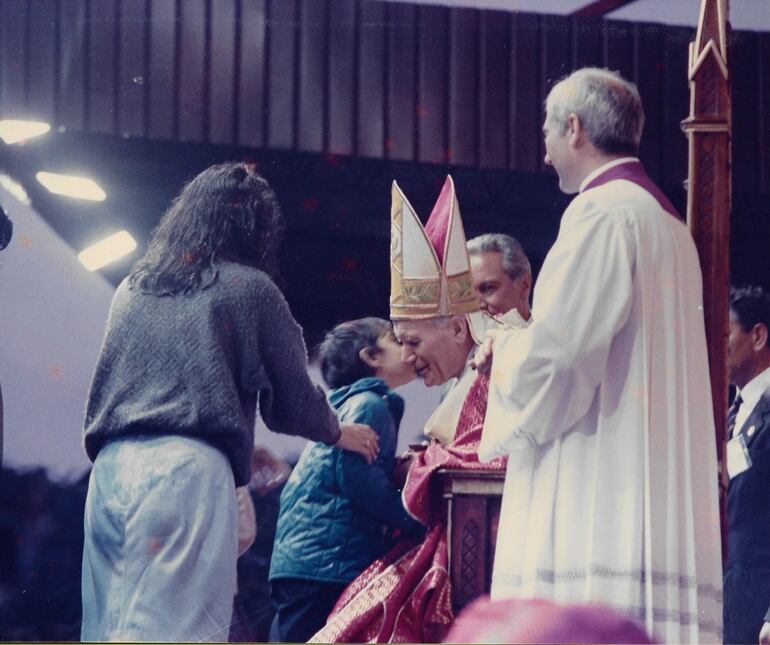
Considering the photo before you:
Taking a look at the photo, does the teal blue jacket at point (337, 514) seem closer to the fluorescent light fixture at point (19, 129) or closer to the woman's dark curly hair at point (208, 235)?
the woman's dark curly hair at point (208, 235)

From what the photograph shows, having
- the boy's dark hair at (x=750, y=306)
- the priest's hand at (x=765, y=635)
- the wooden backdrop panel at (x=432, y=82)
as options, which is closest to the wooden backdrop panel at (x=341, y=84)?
the wooden backdrop panel at (x=432, y=82)

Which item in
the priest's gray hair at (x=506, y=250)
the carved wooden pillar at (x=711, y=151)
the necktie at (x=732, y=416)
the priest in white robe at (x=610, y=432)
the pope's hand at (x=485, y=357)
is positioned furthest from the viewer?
the priest's gray hair at (x=506, y=250)

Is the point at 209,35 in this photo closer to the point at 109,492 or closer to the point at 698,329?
the point at 109,492

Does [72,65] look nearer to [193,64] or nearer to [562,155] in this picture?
[193,64]

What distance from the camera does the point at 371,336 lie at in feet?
11.9

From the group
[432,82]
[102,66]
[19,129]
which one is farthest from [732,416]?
[19,129]

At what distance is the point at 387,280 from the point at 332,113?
1.82 ft

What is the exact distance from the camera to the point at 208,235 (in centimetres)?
343

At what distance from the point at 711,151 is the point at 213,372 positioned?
1.41 metres

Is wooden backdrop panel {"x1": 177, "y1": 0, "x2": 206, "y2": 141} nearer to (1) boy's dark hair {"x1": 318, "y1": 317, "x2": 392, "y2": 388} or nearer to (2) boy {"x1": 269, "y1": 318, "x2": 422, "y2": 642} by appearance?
(1) boy's dark hair {"x1": 318, "y1": 317, "x2": 392, "y2": 388}

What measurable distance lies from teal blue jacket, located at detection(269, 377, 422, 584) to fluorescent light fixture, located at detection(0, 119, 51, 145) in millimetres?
1238

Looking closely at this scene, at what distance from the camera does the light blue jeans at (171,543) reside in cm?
320

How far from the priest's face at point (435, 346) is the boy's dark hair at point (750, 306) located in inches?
28.5

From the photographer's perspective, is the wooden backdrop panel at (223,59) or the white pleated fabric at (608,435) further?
the wooden backdrop panel at (223,59)
